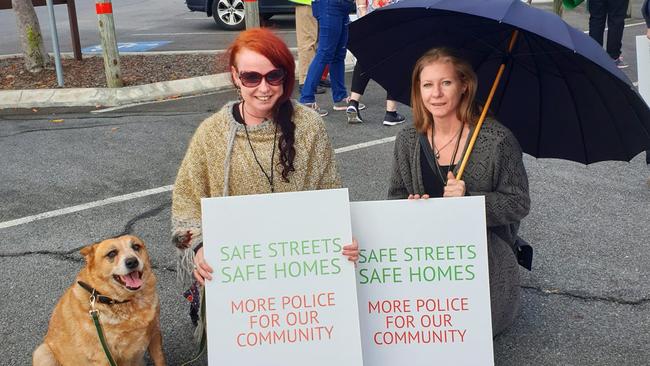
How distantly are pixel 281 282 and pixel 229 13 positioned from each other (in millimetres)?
12218

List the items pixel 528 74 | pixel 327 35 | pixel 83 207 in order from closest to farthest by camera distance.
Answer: pixel 528 74, pixel 83 207, pixel 327 35

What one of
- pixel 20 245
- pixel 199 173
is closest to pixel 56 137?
pixel 20 245

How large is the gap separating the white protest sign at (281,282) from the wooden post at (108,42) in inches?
245

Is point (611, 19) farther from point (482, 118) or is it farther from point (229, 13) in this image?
point (229, 13)

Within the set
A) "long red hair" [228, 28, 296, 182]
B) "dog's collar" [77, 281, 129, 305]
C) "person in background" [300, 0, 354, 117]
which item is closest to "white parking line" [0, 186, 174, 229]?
"person in background" [300, 0, 354, 117]

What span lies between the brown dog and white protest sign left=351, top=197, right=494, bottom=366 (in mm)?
879

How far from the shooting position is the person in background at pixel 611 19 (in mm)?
8867

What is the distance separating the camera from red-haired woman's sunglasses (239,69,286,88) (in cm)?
267

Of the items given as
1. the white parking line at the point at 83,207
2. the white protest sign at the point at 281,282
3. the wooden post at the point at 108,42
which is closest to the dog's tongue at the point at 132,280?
the white protest sign at the point at 281,282

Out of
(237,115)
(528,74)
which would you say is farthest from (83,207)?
(528,74)

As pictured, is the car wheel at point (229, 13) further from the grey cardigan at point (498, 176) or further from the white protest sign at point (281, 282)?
the white protest sign at point (281, 282)

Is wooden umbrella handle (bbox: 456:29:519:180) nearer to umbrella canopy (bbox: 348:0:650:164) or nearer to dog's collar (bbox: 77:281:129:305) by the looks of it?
umbrella canopy (bbox: 348:0:650:164)

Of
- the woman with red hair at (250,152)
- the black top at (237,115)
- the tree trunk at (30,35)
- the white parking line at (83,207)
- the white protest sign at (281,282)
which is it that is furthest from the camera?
the tree trunk at (30,35)

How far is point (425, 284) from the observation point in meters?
2.69
